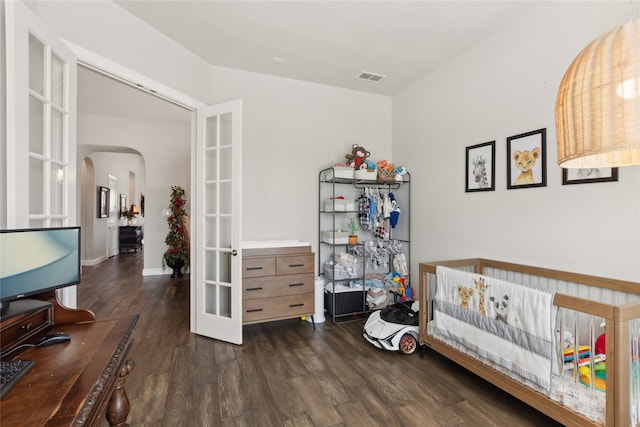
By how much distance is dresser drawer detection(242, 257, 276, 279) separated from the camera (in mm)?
3025

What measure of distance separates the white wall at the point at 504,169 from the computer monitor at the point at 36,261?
304cm

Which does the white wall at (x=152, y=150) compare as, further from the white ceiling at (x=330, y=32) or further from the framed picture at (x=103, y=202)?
the white ceiling at (x=330, y=32)

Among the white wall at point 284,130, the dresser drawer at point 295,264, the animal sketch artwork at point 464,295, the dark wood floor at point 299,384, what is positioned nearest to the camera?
the dark wood floor at point 299,384

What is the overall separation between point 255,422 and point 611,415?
180 centimetres

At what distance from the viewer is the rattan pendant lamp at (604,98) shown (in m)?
0.97

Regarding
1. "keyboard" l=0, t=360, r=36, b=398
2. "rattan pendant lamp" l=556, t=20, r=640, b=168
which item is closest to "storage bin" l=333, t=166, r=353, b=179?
"rattan pendant lamp" l=556, t=20, r=640, b=168

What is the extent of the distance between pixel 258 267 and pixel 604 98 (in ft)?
8.96

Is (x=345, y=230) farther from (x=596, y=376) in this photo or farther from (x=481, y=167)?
(x=596, y=376)

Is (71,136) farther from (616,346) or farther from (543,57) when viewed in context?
(543,57)

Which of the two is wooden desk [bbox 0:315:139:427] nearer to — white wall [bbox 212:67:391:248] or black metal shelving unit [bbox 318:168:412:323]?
white wall [bbox 212:67:391:248]

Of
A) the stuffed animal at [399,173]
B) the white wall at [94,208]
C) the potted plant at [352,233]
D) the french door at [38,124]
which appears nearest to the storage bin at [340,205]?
the potted plant at [352,233]

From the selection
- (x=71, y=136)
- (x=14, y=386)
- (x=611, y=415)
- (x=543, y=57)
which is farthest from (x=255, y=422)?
(x=543, y=57)

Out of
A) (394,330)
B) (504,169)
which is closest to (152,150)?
(394,330)

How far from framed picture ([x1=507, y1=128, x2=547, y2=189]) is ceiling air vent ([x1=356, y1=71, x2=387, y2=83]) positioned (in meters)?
1.69
